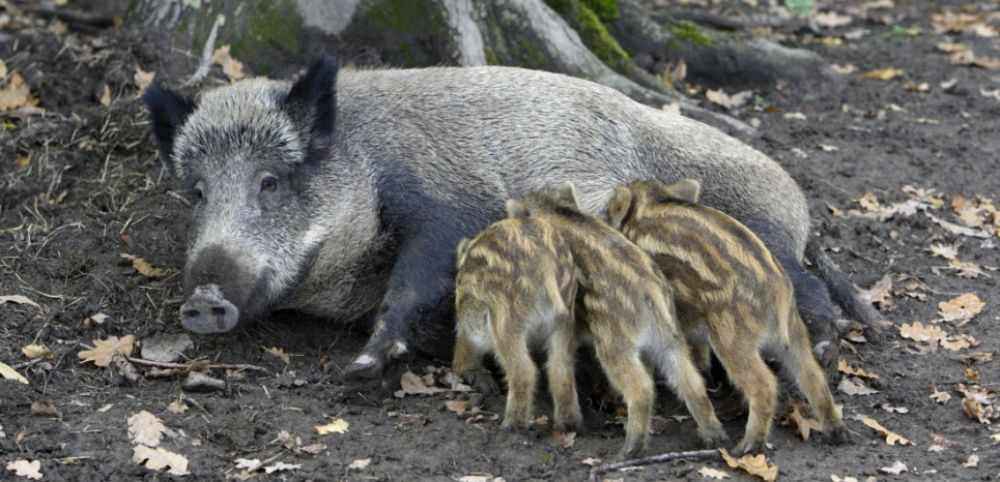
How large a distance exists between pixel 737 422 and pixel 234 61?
432cm

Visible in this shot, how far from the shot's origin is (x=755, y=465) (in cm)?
481

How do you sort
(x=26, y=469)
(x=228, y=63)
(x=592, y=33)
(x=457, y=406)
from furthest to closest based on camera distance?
(x=592, y=33) → (x=228, y=63) → (x=457, y=406) → (x=26, y=469)

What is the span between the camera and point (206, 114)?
20.5ft

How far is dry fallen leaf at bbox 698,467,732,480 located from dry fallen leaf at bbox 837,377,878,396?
52.2 inches

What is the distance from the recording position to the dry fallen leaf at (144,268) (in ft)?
21.4

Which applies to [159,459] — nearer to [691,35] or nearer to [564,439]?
[564,439]

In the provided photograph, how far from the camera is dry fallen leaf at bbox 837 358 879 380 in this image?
6004 millimetres

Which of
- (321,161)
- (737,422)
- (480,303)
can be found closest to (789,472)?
(737,422)

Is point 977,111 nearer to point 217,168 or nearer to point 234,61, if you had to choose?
point 234,61

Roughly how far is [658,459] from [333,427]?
141 cm

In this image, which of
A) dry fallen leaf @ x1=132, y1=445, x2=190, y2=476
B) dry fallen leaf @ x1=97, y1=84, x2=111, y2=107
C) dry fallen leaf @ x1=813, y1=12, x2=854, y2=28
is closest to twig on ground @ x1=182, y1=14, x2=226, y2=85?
dry fallen leaf @ x1=97, y1=84, x2=111, y2=107

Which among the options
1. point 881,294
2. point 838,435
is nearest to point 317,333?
point 838,435

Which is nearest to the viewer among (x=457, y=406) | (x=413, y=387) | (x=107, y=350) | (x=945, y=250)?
(x=457, y=406)

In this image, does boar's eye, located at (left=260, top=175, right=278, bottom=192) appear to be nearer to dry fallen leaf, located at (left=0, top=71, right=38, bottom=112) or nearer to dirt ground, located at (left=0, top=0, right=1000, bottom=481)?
dirt ground, located at (left=0, top=0, right=1000, bottom=481)
